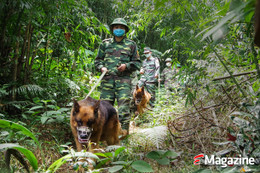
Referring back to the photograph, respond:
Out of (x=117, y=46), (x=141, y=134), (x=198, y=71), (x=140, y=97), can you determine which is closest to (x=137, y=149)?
→ (x=141, y=134)

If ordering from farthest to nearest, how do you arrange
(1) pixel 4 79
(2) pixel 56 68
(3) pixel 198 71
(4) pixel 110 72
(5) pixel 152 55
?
1. (5) pixel 152 55
2. (2) pixel 56 68
3. (4) pixel 110 72
4. (1) pixel 4 79
5. (3) pixel 198 71

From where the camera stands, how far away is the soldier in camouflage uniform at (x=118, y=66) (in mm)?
5086

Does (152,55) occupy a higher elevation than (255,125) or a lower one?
higher

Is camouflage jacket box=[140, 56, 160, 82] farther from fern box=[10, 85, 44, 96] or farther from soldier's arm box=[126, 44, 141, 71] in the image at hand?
fern box=[10, 85, 44, 96]

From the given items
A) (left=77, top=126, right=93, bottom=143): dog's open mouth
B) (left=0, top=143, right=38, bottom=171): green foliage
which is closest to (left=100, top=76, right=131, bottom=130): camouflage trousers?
(left=77, top=126, right=93, bottom=143): dog's open mouth

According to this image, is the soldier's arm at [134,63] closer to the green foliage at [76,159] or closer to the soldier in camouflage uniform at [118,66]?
the soldier in camouflage uniform at [118,66]

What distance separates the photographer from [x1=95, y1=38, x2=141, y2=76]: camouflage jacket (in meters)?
5.25

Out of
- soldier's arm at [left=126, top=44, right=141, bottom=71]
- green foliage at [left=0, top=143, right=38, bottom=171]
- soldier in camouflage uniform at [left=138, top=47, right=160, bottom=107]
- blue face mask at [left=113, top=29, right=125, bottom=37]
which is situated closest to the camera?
green foliage at [left=0, top=143, right=38, bottom=171]

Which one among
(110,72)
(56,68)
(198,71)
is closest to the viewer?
(198,71)

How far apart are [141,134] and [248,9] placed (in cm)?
345

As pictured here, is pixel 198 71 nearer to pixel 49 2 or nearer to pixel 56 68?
pixel 49 2

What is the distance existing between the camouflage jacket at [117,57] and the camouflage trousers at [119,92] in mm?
172

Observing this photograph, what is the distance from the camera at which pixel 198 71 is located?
2.86m

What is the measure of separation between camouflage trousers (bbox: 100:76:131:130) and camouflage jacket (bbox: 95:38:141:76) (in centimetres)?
17
